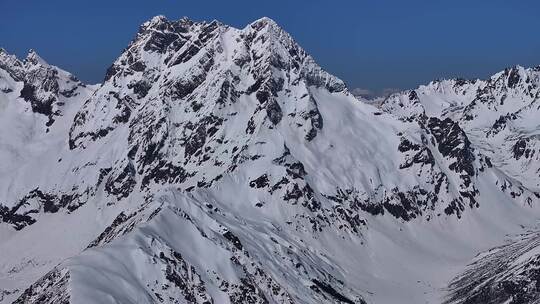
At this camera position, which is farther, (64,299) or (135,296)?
(135,296)

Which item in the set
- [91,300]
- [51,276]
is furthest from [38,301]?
[91,300]

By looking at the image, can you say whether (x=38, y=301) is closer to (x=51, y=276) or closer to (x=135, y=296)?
(x=51, y=276)

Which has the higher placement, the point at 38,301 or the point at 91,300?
the point at 38,301

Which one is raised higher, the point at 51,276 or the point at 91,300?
the point at 51,276

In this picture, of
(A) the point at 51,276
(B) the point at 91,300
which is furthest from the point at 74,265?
(B) the point at 91,300

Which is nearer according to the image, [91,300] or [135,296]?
[91,300]

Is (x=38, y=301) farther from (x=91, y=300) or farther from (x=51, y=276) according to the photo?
(x=91, y=300)

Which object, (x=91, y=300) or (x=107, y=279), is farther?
(x=107, y=279)

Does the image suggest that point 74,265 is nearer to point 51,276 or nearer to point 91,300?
point 51,276
